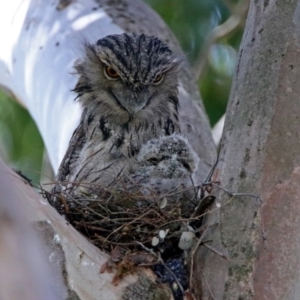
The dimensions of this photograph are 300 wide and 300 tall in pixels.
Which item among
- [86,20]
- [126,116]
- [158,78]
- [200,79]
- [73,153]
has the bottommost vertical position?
[200,79]

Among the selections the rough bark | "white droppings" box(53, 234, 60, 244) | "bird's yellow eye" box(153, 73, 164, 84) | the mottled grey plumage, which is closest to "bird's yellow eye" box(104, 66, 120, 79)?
the mottled grey plumage

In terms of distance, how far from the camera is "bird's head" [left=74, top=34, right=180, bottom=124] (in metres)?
3.15

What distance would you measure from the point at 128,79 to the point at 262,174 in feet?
4.19

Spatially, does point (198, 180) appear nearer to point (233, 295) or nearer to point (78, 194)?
point (78, 194)

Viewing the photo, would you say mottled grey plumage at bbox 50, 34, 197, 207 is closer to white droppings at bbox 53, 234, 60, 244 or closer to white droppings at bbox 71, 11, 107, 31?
white droppings at bbox 71, 11, 107, 31

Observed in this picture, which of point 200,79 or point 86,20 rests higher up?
point 86,20

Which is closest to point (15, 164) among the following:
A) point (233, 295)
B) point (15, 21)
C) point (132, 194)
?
point (15, 21)

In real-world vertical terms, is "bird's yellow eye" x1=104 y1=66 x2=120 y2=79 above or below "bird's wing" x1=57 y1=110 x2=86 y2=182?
above

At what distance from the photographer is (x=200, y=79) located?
18.7ft

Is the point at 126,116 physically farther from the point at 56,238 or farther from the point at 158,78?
the point at 56,238

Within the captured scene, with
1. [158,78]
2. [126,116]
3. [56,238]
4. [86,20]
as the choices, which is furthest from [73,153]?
[56,238]

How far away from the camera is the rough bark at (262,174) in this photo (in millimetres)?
1943

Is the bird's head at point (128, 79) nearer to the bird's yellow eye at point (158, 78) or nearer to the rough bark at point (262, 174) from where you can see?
the bird's yellow eye at point (158, 78)

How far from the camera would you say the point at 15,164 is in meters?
5.15
